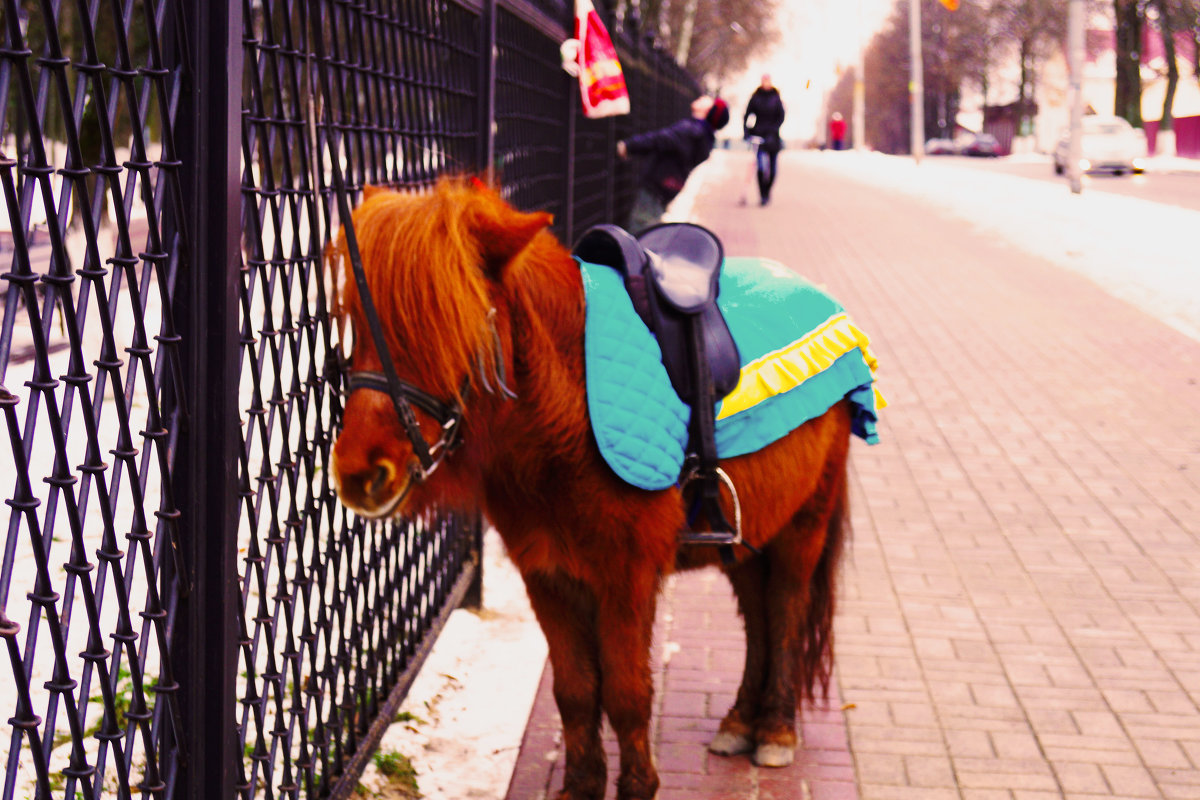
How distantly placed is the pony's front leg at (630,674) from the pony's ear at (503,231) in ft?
3.18

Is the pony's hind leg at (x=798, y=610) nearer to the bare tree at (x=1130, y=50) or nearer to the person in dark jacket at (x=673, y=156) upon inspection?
the person in dark jacket at (x=673, y=156)

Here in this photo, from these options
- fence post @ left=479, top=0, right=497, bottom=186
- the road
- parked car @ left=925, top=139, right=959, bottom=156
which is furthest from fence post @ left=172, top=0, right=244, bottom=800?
parked car @ left=925, top=139, right=959, bottom=156

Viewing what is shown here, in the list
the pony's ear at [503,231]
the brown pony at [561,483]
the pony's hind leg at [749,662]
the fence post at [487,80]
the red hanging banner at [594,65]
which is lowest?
the pony's hind leg at [749,662]

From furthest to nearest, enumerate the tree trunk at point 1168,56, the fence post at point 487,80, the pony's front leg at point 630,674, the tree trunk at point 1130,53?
the tree trunk at point 1130,53 → the tree trunk at point 1168,56 → the fence post at point 487,80 → the pony's front leg at point 630,674

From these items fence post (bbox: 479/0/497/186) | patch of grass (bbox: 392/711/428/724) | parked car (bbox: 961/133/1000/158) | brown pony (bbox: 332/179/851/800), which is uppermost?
parked car (bbox: 961/133/1000/158)

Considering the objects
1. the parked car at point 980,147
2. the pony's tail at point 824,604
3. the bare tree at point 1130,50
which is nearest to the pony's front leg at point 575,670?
the pony's tail at point 824,604

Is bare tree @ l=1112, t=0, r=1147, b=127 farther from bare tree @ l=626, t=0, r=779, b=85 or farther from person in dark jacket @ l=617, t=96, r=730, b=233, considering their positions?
person in dark jacket @ l=617, t=96, r=730, b=233

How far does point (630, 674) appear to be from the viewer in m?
3.13

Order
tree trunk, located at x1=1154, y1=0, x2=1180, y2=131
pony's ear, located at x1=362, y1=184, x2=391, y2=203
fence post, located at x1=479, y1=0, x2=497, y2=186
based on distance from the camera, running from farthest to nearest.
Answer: tree trunk, located at x1=1154, y1=0, x2=1180, y2=131 → fence post, located at x1=479, y1=0, x2=497, y2=186 → pony's ear, located at x1=362, y1=184, x2=391, y2=203

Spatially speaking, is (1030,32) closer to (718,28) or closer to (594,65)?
(718,28)

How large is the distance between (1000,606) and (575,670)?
260cm

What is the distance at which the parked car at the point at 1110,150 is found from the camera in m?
41.3

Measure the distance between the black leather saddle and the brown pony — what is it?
103 mm

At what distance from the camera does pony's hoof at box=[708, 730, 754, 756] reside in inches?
154
